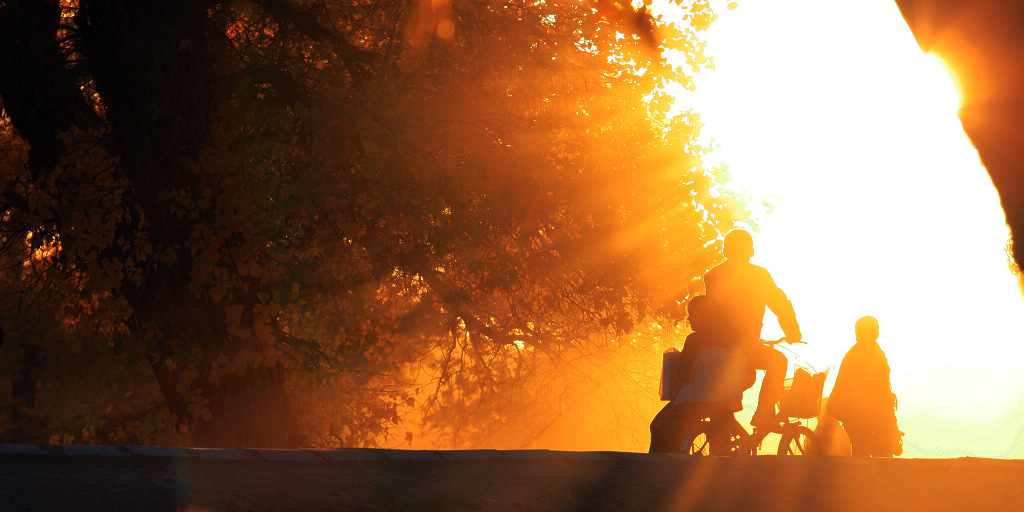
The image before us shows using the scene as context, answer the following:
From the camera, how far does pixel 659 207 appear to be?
14695 millimetres

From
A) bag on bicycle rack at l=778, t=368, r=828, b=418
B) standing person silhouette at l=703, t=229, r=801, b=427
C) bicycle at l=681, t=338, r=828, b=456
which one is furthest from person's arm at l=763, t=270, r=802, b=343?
bag on bicycle rack at l=778, t=368, r=828, b=418

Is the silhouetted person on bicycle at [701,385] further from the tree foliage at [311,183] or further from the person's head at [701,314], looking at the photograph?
the tree foliage at [311,183]

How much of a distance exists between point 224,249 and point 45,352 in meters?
15.9

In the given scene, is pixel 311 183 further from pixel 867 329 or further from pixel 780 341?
pixel 867 329

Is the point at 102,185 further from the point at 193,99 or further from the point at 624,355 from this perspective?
the point at 624,355

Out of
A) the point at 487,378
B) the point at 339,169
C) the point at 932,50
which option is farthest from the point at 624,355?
the point at 932,50

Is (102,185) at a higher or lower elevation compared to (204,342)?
higher

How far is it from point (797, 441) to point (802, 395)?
1.21 feet

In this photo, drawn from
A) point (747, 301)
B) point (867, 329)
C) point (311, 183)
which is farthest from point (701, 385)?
point (311, 183)

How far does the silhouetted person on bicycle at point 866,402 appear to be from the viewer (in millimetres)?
10484

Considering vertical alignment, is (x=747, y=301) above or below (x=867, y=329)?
below

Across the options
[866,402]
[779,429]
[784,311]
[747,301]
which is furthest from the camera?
[866,402]

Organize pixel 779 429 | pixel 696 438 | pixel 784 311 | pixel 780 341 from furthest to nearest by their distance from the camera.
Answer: pixel 779 429, pixel 780 341, pixel 784 311, pixel 696 438

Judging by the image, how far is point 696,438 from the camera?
8406 millimetres
